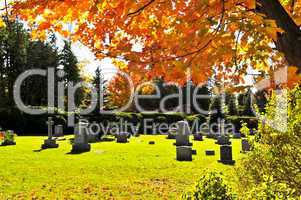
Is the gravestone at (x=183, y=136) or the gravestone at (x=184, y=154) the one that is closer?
A: the gravestone at (x=184, y=154)

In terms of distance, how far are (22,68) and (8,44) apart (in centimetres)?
526

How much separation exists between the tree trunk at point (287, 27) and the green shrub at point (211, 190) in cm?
261

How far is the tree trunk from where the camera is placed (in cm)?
361

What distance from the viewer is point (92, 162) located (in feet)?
56.0

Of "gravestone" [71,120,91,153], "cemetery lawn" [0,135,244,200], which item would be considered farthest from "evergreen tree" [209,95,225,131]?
"cemetery lawn" [0,135,244,200]

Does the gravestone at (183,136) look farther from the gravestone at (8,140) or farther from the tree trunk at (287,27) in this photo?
the tree trunk at (287,27)

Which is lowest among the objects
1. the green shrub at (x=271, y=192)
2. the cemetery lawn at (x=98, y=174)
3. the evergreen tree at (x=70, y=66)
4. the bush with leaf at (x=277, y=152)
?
the cemetery lawn at (x=98, y=174)

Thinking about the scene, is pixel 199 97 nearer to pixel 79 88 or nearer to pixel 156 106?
pixel 156 106

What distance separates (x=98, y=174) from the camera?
45.7 feet

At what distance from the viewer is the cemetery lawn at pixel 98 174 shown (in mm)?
10594

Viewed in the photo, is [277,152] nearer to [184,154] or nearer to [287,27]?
[287,27]

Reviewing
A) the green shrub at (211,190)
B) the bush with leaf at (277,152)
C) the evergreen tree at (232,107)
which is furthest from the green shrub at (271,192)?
the evergreen tree at (232,107)

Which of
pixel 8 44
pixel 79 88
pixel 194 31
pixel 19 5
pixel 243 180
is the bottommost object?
pixel 243 180

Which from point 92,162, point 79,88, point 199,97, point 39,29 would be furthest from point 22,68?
point 39,29
